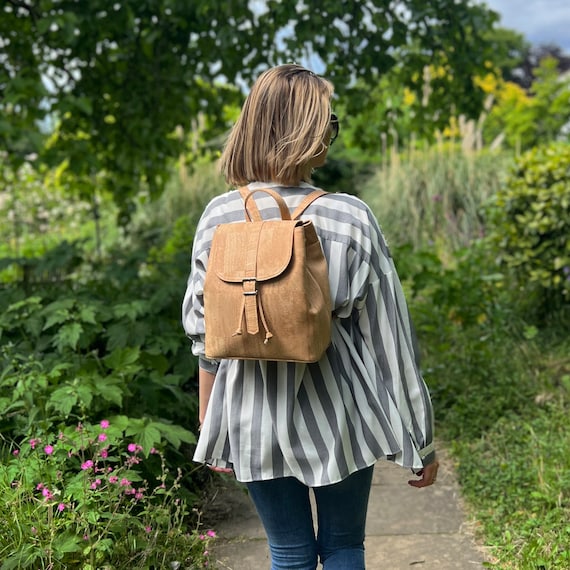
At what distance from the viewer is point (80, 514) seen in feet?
8.05

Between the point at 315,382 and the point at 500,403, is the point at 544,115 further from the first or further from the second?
the point at 315,382

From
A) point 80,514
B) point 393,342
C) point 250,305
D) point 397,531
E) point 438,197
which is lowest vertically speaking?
point 397,531

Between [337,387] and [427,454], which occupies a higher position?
[337,387]

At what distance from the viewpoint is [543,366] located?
4848 millimetres

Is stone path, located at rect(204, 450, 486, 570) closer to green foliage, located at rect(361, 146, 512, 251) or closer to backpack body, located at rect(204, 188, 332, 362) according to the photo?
backpack body, located at rect(204, 188, 332, 362)

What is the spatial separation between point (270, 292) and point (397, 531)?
2.01 metres

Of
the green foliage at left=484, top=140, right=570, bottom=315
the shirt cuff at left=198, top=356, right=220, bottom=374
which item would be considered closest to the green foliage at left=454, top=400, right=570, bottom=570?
the green foliage at left=484, top=140, right=570, bottom=315

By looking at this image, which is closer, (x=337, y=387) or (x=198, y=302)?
(x=337, y=387)

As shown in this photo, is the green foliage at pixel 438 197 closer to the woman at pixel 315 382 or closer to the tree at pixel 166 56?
the tree at pixel 166 56

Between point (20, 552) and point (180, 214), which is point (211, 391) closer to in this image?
point (20, 552)

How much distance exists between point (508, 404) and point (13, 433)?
8.74 ft

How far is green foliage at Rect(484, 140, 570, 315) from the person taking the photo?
16.9 ft

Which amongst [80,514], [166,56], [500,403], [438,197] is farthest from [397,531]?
[438,197]

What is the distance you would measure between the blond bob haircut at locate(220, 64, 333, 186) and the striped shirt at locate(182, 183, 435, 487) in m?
0.05
